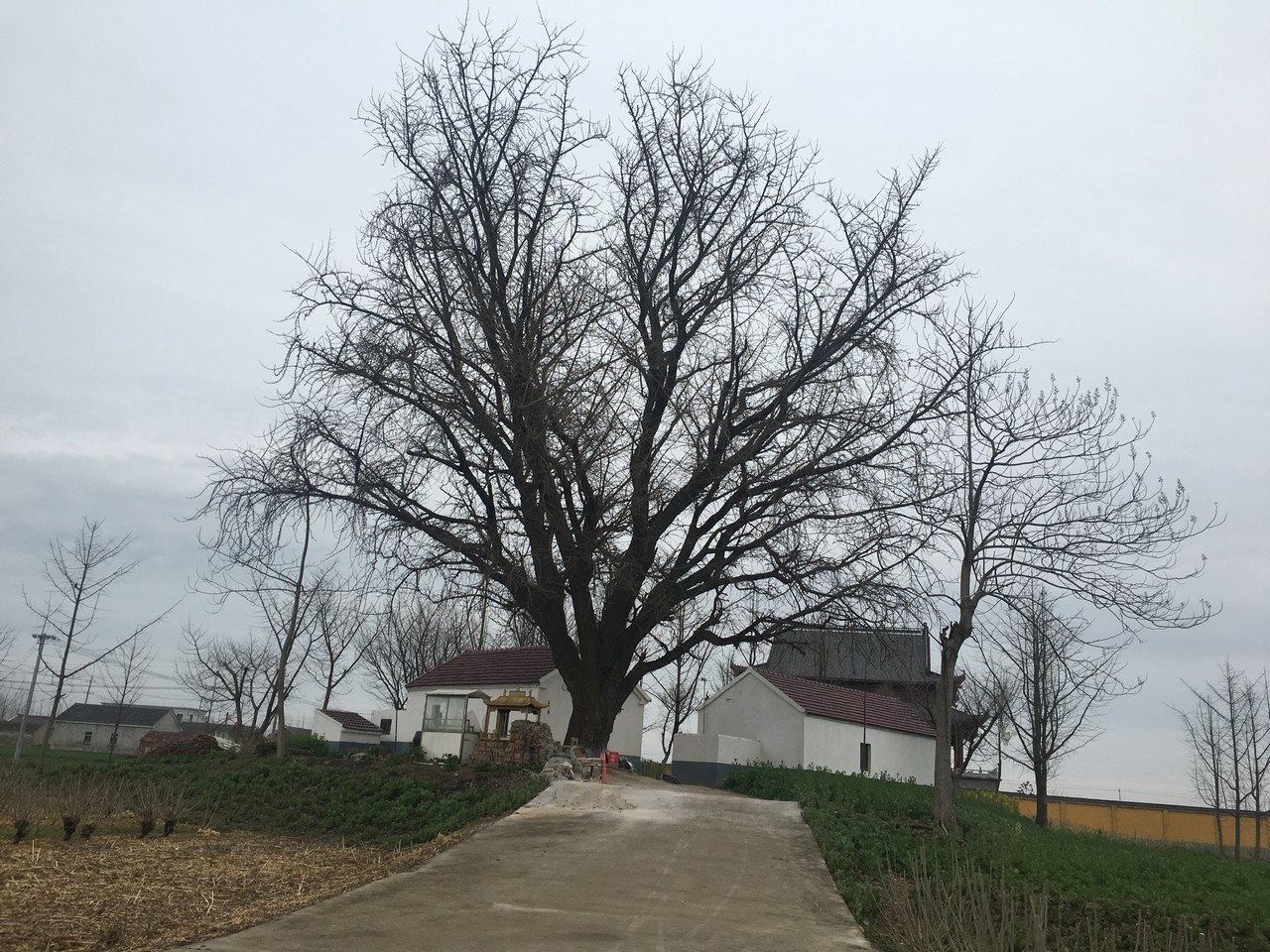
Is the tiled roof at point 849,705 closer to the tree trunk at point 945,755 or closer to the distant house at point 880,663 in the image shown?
the distant house at point 880,663

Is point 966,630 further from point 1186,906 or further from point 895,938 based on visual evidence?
point 895,938

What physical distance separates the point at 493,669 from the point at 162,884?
23.7m

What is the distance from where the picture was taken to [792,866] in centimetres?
1217

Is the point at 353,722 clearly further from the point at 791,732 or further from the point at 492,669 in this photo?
the point at 791,732

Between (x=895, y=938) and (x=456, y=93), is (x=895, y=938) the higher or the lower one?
the lower one

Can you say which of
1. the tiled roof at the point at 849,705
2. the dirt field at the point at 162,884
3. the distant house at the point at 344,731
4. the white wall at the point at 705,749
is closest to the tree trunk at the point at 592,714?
the dirt field at the point at 162,884

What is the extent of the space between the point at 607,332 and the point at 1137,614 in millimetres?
9982

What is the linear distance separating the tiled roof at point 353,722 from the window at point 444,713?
13.7 metres

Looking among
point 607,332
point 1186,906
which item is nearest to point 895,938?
point 1186,906

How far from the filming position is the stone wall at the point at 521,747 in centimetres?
1895

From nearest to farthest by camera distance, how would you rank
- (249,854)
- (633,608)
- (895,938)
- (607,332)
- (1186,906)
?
(895,938) → (1186,906) → (249,854) → (607,332) → (633,608)

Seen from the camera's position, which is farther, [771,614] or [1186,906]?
[771,614]

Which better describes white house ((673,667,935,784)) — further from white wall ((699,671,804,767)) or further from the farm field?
the farm field

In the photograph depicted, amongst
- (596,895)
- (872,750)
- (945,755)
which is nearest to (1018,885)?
(945,755)
